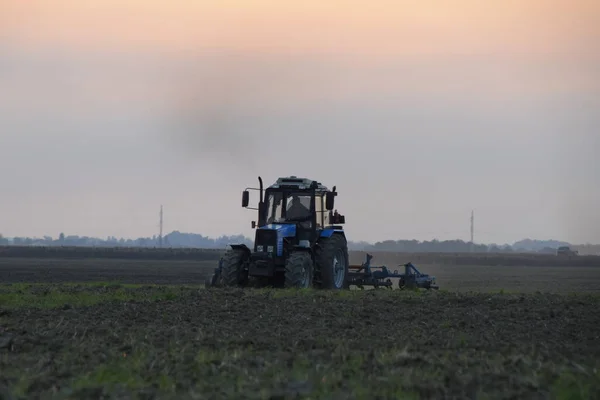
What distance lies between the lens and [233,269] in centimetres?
3131

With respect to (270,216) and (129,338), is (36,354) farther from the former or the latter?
(270,216)

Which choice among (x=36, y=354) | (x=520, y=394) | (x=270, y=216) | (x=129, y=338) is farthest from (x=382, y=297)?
(x=520, y=394)

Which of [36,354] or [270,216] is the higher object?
[270,216]

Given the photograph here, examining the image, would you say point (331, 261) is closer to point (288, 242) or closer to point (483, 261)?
point (288, 242)

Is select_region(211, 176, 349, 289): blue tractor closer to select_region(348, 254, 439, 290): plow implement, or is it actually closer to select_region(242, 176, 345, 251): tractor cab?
select_region(242, 176, 345, 251): tractor cab

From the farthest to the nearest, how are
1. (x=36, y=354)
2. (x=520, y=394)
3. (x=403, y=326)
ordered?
(x=403, y=326)
(x=36, y=354)
(x=520, y=394)

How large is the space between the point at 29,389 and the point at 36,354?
9.86 ft

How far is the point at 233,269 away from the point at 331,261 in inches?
118

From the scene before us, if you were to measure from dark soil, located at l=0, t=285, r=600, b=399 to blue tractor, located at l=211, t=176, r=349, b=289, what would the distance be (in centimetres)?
432

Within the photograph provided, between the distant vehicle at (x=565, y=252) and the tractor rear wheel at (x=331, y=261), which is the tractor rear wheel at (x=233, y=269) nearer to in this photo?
the tractor rear wheel at (x=331, y=261)

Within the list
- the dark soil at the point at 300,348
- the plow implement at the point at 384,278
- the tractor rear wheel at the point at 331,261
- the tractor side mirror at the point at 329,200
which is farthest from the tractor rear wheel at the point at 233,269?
the dark soil at the point at 300,348

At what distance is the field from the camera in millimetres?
13094

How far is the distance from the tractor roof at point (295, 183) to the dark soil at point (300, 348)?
6062 mm

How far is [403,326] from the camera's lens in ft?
67.4
